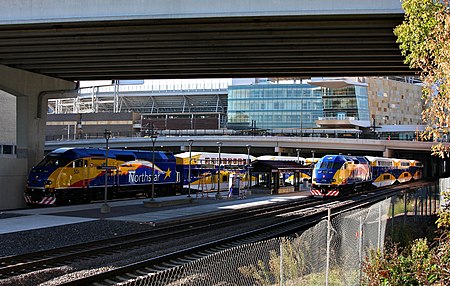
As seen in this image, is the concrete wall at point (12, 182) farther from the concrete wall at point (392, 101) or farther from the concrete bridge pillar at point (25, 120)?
the concrete wall at point (392, 101)

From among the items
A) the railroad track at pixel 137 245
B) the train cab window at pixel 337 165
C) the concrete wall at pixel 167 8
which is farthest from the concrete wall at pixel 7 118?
the train cab window at pixel 337 165

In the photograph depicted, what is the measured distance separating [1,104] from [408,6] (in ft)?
141

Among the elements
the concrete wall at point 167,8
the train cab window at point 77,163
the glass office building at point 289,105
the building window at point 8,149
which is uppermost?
the glass office building at point 289,105

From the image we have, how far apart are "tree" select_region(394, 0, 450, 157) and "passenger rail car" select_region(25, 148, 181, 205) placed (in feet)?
75.2

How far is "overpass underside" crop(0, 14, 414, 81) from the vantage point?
2342cm

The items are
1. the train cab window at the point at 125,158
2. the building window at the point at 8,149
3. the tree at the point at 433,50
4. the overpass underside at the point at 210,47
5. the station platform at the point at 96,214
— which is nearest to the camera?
the tree at the point at 433,50

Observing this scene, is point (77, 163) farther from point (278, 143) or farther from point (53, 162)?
point (278, 143)

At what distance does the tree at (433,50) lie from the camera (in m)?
10.5

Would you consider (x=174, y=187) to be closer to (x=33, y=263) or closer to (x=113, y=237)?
(x=113, y=237)

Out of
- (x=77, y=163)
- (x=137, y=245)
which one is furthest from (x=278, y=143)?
(x=137, y=245)

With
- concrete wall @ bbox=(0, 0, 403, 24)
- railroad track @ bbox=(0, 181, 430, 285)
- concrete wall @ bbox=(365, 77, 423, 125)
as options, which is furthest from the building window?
concrete wall @ bbox=(365, 77, 423, 125)

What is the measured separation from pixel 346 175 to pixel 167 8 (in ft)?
89.7

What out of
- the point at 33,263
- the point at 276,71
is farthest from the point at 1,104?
the point at 33,263

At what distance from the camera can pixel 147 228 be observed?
23.6 metres
